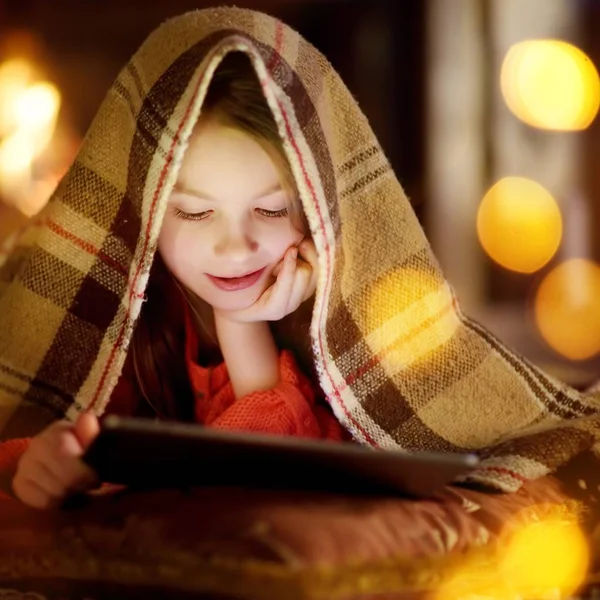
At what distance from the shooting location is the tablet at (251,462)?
64 centimetres

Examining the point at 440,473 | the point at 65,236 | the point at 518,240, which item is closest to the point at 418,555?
the point at 440,473

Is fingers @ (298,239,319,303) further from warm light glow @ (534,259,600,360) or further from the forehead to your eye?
warm light glow @ (534,259,600,360)

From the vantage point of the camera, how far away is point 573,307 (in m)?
2.72

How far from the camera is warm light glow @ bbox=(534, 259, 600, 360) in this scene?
2.70 metres

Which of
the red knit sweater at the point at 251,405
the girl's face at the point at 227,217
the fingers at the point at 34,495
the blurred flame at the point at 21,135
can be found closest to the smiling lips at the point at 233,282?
the girl's face at the point at 227,217

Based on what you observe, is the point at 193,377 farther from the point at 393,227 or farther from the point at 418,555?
the point at 418,555

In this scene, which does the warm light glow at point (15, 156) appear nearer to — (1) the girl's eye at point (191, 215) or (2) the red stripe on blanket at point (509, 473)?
(1) the girl's eye at point (191, 215)

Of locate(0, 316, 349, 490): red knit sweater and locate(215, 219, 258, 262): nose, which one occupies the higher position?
locate(215, 219, 258, 262): nose

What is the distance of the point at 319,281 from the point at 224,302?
9cm

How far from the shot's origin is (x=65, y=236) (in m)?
0.89

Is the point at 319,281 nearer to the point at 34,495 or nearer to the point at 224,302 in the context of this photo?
the point at 224,302

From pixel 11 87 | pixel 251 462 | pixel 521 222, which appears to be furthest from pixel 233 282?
pixel 521 222

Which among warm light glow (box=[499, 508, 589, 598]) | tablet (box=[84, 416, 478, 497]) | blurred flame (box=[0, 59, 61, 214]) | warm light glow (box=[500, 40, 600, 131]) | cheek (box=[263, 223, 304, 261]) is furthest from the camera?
warm light glow (box=[500, 40, 600, 131])

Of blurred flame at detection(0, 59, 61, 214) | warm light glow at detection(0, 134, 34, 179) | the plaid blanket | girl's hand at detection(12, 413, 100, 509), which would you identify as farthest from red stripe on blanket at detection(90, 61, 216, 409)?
warm light glow at detection(0, 134, 34, 179)
